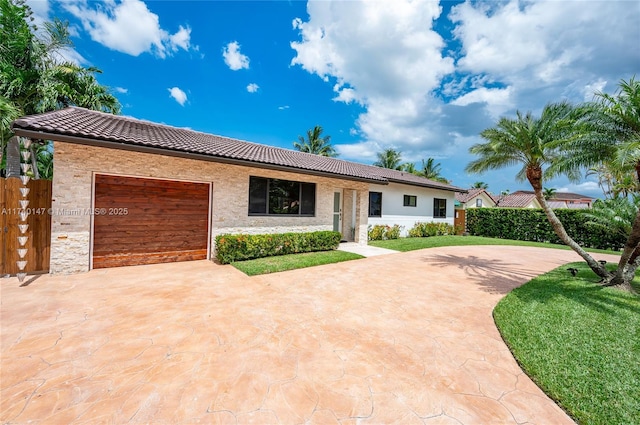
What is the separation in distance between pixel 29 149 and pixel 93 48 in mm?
7720

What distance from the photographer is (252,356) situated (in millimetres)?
3381

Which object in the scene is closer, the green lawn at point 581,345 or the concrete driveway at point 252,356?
the concrete driveway at point 252,356

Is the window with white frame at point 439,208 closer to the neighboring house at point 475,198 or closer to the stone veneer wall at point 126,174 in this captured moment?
the stone veneer wall at point 126,174

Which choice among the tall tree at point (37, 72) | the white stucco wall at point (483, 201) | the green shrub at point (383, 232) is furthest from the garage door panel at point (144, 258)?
the white stucco wall at point (483, 201)

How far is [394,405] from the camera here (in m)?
2.63

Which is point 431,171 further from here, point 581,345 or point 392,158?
point 581,345

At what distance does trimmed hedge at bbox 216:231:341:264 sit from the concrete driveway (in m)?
2.18

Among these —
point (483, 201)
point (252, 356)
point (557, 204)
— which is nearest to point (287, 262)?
point (252, 356)

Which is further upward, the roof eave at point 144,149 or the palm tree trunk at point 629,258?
the roof eave at point 144,149

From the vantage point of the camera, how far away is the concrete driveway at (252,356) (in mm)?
2516

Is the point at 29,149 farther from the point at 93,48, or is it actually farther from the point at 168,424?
the point at 168,424

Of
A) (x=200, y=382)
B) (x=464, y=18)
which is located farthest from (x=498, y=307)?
(x=464, y=18)

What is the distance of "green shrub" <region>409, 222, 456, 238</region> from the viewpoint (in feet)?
59.4

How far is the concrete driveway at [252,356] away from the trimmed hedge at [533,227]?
16164mm
